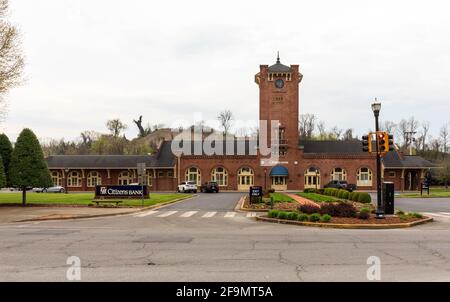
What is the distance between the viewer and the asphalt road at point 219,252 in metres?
9.45

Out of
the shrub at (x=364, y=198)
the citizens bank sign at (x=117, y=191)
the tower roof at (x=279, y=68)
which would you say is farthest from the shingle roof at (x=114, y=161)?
the shrub at (x=364, y=198)

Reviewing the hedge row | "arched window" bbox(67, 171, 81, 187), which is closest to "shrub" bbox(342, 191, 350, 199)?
the hedge row

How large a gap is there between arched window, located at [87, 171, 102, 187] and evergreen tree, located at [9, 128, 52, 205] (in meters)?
36.3

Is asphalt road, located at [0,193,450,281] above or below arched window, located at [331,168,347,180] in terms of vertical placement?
below

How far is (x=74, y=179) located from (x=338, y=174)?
37996 millimetres

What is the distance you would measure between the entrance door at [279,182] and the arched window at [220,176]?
6689 mm

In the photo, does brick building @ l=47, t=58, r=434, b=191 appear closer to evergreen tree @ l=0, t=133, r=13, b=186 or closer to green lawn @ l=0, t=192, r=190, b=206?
green lawn @ l=0, t=192, r=190, b=206

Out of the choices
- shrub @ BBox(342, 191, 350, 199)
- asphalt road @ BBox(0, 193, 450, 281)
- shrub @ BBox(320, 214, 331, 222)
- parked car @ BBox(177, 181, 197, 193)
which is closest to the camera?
asphalt road @ BBox(0, 193, 450, 281)

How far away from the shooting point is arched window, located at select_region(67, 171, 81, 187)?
221 feet

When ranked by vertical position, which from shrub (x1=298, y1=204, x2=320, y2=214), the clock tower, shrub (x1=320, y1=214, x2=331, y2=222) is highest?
the clock tower

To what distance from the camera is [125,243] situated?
1395cm

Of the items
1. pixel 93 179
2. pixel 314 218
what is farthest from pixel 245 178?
pixel 314 218

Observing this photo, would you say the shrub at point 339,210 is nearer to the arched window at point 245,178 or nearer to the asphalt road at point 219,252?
the asphalt road at point 219,252

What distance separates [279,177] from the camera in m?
63.5
